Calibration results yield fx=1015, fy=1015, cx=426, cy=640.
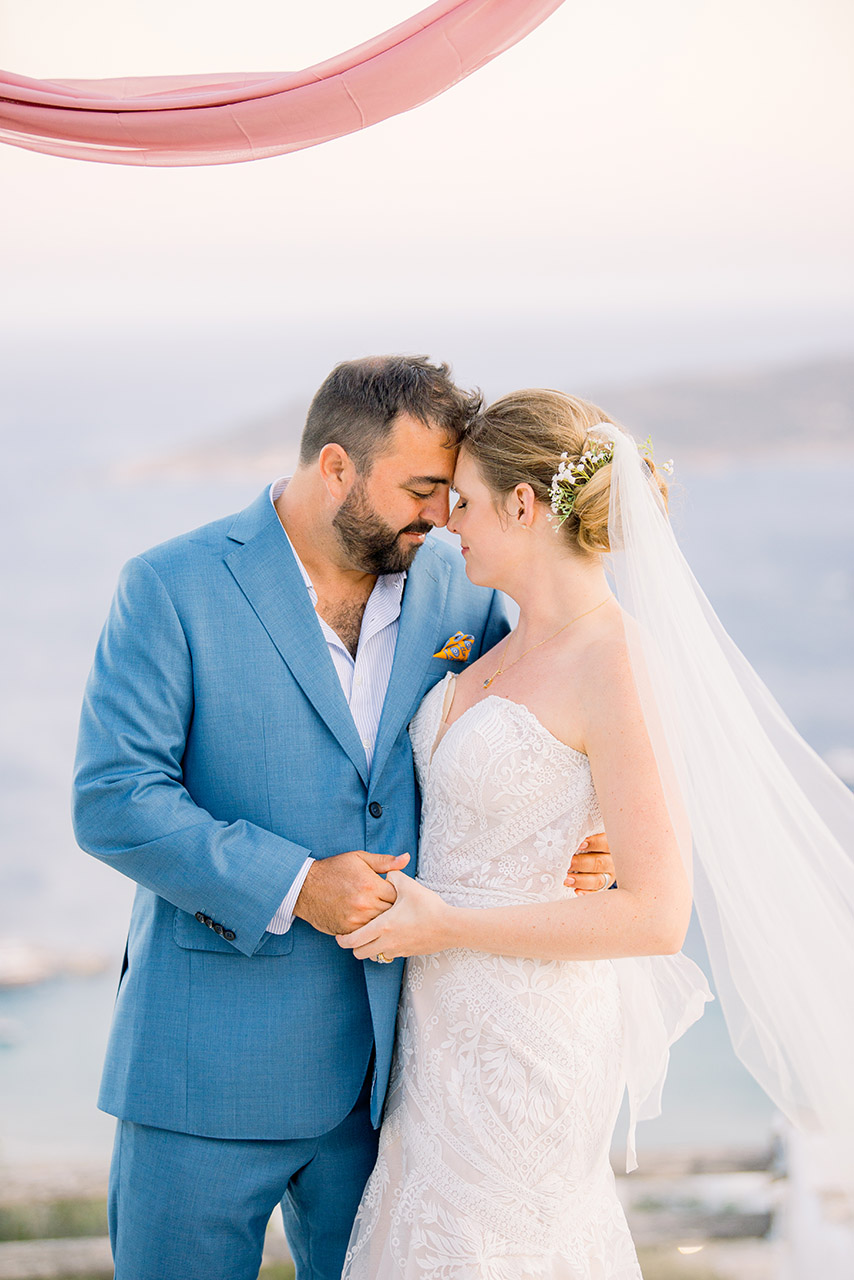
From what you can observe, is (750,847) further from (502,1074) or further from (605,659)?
(502,1074)

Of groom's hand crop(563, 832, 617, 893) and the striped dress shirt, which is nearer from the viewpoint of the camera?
groom's hand crop(563, 832, 617, 893)

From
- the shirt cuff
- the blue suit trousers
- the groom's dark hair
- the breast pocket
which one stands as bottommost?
the blue suit trousers

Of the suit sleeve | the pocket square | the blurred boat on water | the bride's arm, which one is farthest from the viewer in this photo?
the blurred boat on water

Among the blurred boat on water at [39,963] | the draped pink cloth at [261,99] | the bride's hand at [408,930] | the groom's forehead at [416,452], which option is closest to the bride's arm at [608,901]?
the bride's hand at [408,930]

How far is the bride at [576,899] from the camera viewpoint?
163 centimetres

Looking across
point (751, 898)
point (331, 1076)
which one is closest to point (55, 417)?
point (331, 1076)

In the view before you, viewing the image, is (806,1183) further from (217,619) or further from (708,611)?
(217,619)

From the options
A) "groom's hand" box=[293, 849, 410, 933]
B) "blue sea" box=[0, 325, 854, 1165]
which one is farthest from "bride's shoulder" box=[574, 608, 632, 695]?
"blue sea" box=[0, 325, 854, 1165]

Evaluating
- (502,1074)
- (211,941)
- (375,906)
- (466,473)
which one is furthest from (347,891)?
(466,473)

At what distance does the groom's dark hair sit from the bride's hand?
82cm

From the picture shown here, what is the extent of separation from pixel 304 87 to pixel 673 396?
203cm

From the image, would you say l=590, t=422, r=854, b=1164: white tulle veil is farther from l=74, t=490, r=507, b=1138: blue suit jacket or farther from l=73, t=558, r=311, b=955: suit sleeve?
l=73, t=558, r=311, b=955: suit sleeve

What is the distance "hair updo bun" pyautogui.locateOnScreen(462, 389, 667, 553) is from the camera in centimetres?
180

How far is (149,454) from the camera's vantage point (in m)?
3.71
